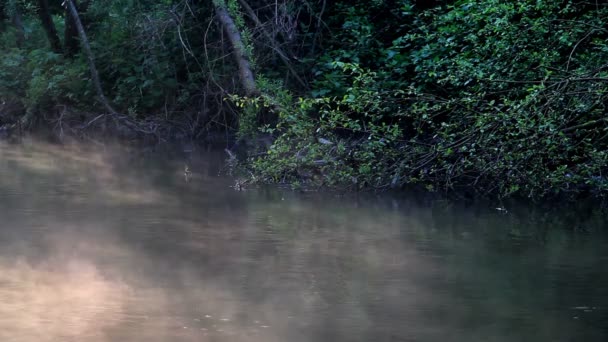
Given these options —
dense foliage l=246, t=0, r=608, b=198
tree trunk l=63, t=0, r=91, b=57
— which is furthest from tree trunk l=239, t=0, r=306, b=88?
tree trunk l=63, t=0, r=91, b=57

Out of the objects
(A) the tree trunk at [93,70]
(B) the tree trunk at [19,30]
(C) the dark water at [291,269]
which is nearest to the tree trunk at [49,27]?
(B) the tree trunk at [19,30]

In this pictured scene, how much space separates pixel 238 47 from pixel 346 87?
1.91 metres

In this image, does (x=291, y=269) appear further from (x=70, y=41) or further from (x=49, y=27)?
(x=49, y=27)

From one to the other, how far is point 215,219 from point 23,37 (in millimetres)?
18162

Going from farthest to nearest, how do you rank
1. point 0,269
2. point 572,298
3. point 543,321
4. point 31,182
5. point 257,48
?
point 257,48 → point 31,182 → point 0,269 → point 572,298 → point 543,321

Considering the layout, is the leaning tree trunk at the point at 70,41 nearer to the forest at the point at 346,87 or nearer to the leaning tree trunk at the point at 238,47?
the forest at the point at 346,87

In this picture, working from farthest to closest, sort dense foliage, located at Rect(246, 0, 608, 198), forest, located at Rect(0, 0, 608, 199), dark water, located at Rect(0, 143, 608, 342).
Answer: forest, located at Rect(0, 0, 608, 199), dense foliage, located at Rect(246, 0, 608, 198), dark water, located at Rect(0, 143, 608, 342)

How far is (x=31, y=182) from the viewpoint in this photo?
11266 millimetres

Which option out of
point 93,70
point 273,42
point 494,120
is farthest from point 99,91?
point 494,120

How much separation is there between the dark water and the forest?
56 cm

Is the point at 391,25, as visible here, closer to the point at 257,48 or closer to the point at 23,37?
the point at 257,48

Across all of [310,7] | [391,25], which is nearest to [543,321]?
[391,25]

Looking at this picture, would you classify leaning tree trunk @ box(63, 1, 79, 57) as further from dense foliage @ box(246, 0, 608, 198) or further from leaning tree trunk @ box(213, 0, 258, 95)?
dense foliage @ box(246, 0, 608, 198)

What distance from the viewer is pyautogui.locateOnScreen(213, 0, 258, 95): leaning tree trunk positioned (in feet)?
45.8
